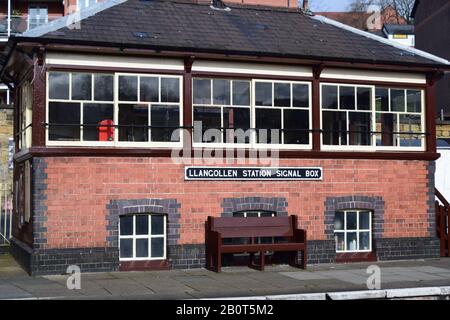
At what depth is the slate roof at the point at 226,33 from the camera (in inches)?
550

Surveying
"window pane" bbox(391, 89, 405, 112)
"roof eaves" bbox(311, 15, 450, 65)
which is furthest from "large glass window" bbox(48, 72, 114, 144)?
"window pane" bbox(391, 89, 405, 112)

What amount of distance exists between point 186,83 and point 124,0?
3383mm

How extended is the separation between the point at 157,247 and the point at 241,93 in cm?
396

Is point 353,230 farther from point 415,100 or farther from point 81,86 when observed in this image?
point 81,86

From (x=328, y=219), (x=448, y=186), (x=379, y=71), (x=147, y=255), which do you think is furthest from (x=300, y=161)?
(x=448, y=186)

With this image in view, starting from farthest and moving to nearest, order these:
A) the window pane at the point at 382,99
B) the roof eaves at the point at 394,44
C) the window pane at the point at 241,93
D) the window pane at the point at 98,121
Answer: the roof eaves at the point at 394,44 → the window pane at the point at 382,99 → the window pane at the point at 241,93 → the window pane at the point at 98,121

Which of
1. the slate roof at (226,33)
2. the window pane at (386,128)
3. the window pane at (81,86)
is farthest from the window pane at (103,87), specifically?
the window pane at (386,128)

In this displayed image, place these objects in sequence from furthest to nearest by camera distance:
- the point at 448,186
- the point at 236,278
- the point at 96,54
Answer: the point at 448,186 < the point at 96,54 < the point at 236,278

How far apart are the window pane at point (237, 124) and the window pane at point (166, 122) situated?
1.15 m

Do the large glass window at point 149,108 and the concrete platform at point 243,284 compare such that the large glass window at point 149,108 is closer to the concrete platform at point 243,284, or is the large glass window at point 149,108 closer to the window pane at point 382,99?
the concrete platform at point 243,284

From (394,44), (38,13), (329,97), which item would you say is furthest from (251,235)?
(38,13)

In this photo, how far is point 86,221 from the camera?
527 inches

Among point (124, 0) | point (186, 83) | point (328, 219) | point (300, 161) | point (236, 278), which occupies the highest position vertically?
point (124, 0)
